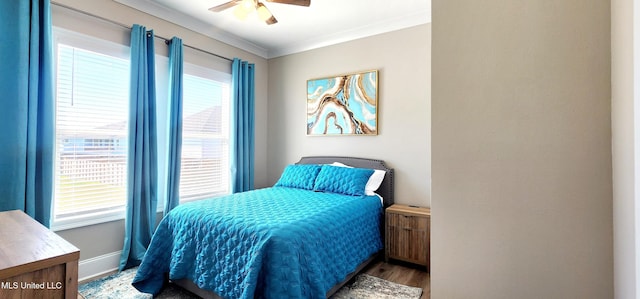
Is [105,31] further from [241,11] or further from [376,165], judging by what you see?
[376,165]

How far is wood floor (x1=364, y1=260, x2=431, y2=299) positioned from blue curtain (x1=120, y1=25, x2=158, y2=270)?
86.9 inches

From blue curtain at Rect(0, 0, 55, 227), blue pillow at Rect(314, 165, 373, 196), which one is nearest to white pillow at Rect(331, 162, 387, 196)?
blue pillow at Rect(314, 165, 373, 196)

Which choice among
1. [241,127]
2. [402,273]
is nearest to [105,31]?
[241,127]

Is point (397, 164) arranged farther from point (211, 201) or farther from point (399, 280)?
point (211, 201)

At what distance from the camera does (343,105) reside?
3635 millimetres

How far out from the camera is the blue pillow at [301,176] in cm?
340

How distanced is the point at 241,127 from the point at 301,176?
1.08 m

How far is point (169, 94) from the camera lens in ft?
10.1

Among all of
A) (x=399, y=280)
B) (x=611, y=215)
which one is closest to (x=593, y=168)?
(x=611, y=215)

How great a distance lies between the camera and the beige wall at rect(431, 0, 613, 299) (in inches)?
38.7

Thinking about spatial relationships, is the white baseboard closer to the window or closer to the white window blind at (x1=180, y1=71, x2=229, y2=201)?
the window

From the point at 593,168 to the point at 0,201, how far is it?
11.1ft

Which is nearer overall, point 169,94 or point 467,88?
point 467,88

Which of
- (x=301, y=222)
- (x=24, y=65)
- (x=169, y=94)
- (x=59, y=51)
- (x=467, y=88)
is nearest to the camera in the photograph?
(x=467, y=88)
